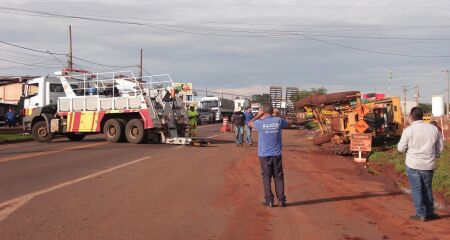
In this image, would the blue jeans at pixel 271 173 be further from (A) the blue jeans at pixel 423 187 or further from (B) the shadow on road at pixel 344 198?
(A) the blue jeans at pixel 423 187

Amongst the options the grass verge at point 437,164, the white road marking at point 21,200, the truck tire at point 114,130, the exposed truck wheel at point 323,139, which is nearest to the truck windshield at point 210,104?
the exposed truck wheel at point 323,139

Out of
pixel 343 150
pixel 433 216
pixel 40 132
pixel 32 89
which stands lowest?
pixel 433 216

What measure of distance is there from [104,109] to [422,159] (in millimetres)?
16494

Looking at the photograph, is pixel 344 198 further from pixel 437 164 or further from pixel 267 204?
pixel 437 164

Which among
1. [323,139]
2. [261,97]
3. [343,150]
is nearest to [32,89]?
[323,139]

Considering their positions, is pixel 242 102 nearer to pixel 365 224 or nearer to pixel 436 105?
pixel 436 105

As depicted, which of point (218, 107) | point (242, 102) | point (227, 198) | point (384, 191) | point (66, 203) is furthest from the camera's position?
point (242, 102)

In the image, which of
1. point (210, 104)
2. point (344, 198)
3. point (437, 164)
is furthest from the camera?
point (210, 104)

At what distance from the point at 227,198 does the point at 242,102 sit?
55.9m

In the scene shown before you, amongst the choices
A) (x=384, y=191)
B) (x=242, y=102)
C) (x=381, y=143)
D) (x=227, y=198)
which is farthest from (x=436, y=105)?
(x=227, y=198)

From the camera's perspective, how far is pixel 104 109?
21859 mm

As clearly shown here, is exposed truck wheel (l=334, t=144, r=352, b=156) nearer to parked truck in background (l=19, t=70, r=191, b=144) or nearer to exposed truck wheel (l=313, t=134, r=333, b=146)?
exposed truck wheel (l=313, t=134, r=333, b=146)

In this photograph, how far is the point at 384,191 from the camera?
1023cm

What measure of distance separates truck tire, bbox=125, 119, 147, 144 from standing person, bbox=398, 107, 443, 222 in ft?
47.8
